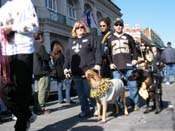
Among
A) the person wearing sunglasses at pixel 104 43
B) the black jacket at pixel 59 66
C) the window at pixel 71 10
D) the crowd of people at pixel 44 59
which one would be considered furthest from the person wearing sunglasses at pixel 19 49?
the window at pixel 71 10

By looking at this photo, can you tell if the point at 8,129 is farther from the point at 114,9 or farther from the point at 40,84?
the point at 114,9

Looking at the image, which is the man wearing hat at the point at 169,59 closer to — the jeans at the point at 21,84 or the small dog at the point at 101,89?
the small dog at the point at 101,89

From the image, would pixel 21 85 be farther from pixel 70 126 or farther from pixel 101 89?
pixel 101 89

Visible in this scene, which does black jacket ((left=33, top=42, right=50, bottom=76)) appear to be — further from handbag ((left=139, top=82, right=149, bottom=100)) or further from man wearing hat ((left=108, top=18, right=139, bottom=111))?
handbag ((left=139, top=82, right=149, bottom=100))

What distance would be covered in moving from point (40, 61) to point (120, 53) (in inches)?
70.7

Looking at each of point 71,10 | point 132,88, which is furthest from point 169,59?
point 71,10

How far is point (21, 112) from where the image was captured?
5.18 m

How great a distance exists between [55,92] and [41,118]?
6.93m

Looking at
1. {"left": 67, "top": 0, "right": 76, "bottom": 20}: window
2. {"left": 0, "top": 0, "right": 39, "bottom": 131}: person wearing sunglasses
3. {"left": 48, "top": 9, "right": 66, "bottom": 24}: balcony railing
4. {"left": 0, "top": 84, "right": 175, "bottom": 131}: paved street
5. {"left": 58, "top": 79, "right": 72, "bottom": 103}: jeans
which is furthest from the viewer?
{"left": 67, "top": 0, "right": 76, "bottom": 20}: window

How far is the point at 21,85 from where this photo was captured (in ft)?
16.9

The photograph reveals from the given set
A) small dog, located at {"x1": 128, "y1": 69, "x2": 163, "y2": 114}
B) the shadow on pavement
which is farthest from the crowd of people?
the shadow on pavement

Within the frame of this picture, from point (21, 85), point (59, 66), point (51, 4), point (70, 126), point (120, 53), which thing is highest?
point (51, 4)

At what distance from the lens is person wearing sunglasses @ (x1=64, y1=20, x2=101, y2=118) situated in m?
7.96

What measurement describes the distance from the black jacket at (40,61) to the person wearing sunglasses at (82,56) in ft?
3.00
